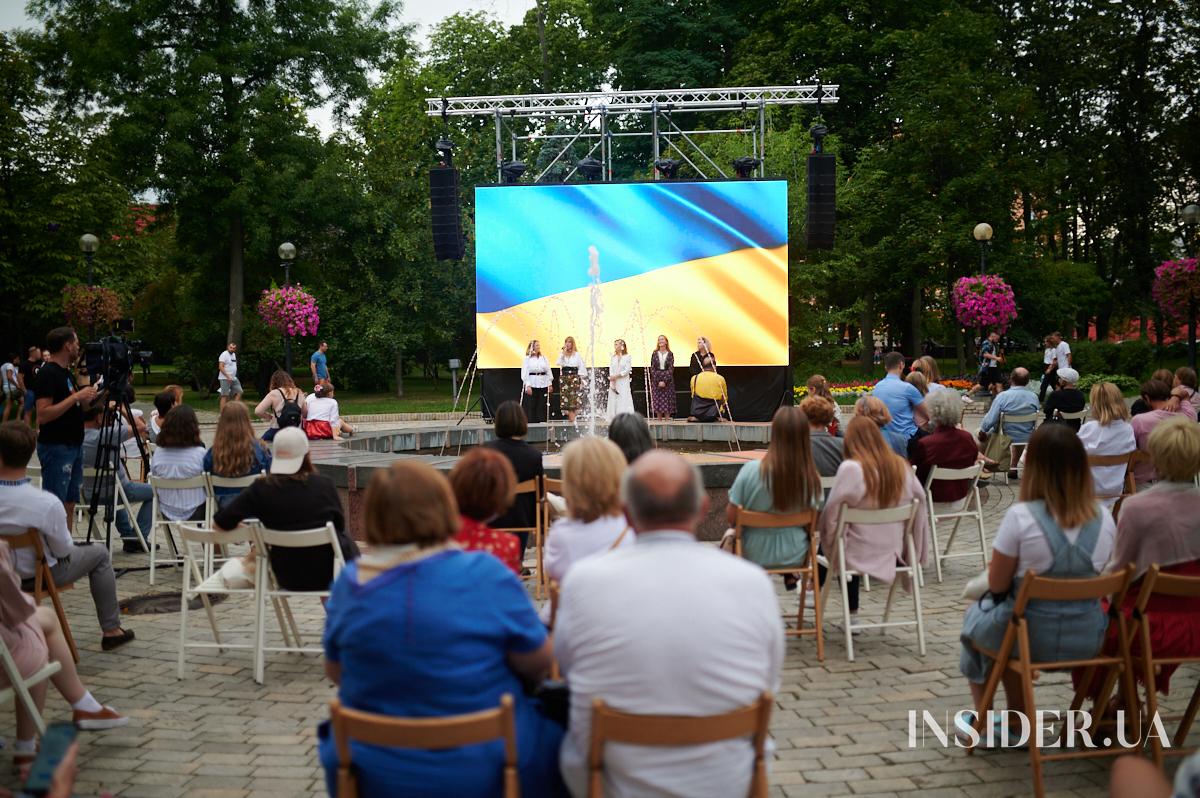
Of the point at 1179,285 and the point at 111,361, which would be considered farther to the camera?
the point at 1179,285

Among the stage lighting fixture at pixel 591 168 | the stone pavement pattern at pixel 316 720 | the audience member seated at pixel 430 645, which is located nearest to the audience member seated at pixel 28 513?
the stone pavement pattern at pixel 316 720

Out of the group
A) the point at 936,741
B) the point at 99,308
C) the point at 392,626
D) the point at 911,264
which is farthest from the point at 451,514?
the point at 911,264

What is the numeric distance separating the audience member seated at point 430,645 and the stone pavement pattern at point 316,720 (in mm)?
1368

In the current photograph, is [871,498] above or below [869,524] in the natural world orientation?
above

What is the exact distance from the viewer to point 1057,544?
3.84 meters

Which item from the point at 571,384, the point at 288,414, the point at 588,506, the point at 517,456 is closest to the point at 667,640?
the point at 588,506

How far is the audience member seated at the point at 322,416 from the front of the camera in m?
11.9

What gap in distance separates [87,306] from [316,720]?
844 inches

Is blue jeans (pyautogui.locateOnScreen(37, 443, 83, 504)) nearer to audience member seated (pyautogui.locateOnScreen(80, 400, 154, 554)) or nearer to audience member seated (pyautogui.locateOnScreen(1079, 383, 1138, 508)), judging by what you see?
audience member seated (pyautogui.locateOnScreen(80, 400, 154, 554))

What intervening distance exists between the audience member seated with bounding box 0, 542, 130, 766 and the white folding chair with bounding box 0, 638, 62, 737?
0.04 m

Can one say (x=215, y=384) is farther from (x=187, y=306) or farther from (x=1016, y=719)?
(x=1016, y=719)

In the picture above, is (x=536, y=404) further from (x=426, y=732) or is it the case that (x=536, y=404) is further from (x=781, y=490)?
(x=426, y=732)

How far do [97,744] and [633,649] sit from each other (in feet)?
9.80

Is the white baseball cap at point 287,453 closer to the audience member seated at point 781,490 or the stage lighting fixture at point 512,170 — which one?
the audience member seated at point 781,490
